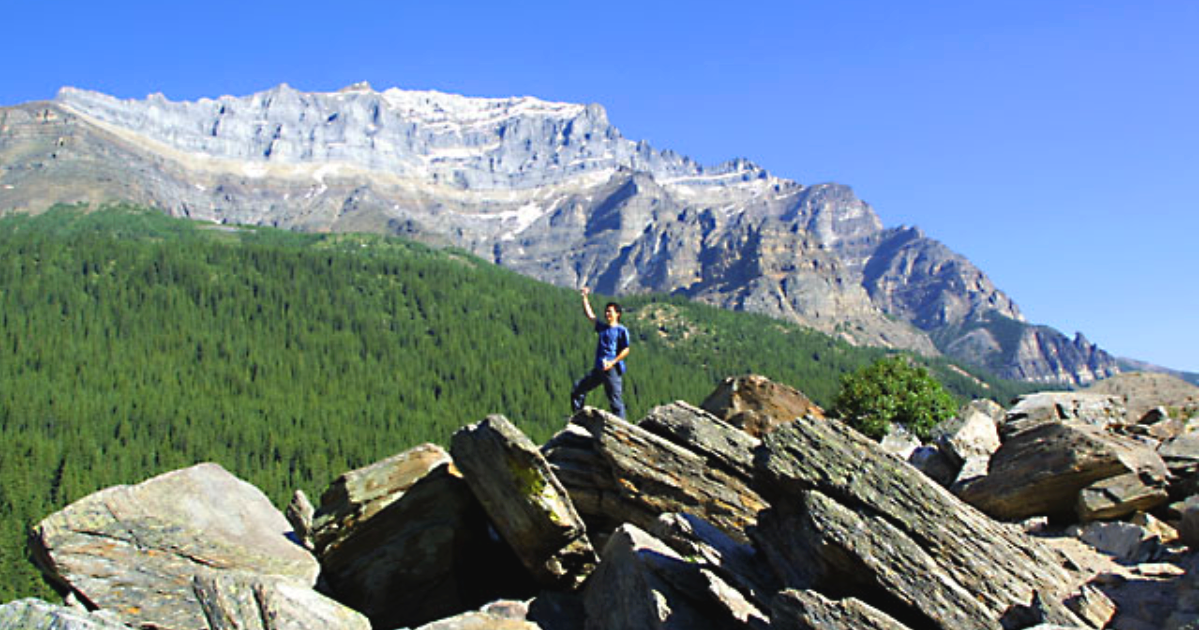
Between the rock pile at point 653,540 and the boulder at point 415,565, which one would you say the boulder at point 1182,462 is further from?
the boulder at point 415,565

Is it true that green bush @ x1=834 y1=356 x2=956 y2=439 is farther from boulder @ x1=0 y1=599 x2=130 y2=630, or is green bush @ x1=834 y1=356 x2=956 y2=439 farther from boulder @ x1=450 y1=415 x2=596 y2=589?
boulder @ x1=0 y1=599 x2=130 y2=630

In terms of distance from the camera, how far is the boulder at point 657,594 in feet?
38.3

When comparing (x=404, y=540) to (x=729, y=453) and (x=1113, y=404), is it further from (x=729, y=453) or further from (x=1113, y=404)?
(x=1113, y=404)

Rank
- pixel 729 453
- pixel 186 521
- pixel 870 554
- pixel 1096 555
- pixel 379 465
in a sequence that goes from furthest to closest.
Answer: pixel 379 465
pixel 186 521
pixel 729 453
pixel 1096 555
pixel 870 554

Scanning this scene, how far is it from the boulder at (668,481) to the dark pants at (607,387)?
3561mm

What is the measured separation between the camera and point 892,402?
3025 centimetres

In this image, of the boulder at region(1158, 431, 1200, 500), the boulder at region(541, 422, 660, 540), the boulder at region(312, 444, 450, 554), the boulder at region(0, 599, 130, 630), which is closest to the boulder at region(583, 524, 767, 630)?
the boulder at region(541, 422, 660, 540)

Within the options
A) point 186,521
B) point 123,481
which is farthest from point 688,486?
point 123,481

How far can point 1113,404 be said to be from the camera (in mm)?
25672

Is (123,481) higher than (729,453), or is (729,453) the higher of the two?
(123,481)

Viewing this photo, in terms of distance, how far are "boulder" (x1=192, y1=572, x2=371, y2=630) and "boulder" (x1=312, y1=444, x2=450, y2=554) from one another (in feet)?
10.9

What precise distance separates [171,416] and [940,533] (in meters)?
171

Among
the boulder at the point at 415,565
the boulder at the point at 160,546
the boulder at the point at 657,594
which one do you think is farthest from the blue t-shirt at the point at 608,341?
the boulder at the point at 160,546

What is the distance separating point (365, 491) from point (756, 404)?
38.2ft
